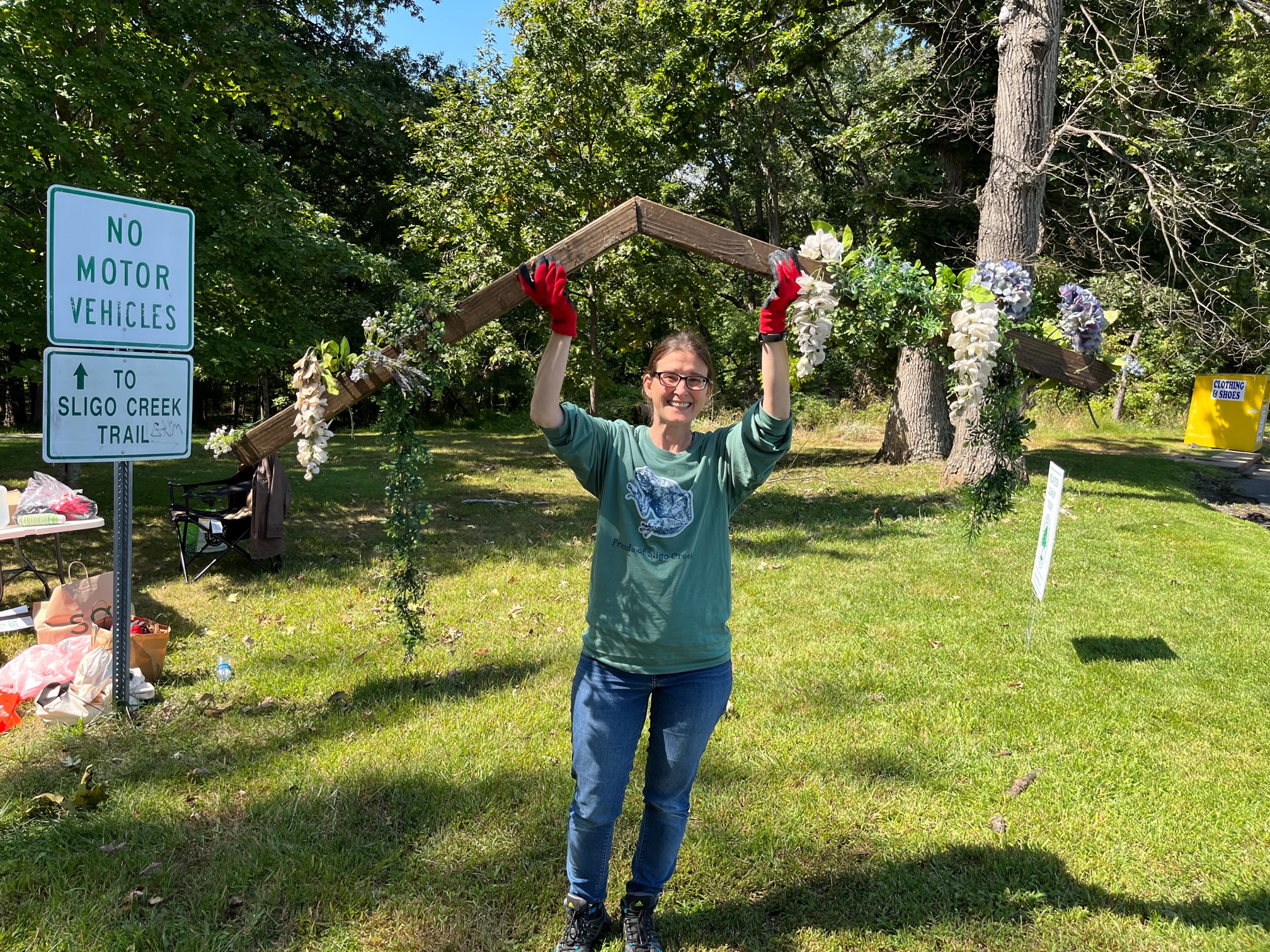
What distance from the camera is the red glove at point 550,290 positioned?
260 cm

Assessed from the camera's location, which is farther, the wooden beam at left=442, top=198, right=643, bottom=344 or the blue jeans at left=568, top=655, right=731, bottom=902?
the wooden beam at left=442, top=198, right=643, bottom=344

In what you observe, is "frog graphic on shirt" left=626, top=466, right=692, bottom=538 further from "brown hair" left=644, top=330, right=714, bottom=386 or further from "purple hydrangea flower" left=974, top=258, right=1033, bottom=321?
"purple hydrangea flower" left=974, top=258, right=1033, bottom=321

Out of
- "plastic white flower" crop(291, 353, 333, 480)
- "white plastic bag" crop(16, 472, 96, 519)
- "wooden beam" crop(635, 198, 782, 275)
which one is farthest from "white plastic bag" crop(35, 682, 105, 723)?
"wooden beam" crop(635, 198, 782, 275)

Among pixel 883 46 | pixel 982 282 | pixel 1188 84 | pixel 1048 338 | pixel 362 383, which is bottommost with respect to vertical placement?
pixel 362 383

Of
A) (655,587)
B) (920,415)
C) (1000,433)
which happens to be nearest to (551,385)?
(655,587)

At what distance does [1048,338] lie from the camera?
3.23 meters

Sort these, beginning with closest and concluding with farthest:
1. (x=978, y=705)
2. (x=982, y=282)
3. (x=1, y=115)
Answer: (x=982, y=282), (x=978, y=705), (x=1, y=115)

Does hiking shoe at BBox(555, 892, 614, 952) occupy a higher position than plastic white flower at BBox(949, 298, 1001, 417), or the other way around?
plastic white flower at BBox(949, 298, 1001, 417)

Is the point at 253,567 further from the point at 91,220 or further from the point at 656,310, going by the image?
the point at 656,310

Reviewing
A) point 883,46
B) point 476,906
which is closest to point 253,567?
point 476,906

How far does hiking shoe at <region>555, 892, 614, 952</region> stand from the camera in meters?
2.64

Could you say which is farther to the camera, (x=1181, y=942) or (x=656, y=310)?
(x=656, y=310)

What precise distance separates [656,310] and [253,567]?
1087cm

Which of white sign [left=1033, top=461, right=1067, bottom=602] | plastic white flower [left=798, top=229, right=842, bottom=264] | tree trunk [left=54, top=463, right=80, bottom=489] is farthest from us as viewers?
tree trunk [left=54, top=463, right=80, bottom=489]
